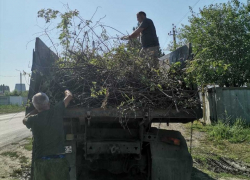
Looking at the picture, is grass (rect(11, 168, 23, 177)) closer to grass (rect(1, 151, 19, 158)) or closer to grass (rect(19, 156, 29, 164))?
grass (rect(19, 156, 29, 164))

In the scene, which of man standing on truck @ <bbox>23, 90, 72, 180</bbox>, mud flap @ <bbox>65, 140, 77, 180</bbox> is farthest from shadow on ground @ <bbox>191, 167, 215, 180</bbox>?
man standing on truck @ <bbox>23, 90, 72, 180</bbox>

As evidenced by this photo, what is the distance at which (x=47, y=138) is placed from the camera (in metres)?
3.33

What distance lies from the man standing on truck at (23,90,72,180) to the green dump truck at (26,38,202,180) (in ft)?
0.72

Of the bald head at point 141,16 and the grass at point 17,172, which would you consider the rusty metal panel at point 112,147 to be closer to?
the grass at point 17,172

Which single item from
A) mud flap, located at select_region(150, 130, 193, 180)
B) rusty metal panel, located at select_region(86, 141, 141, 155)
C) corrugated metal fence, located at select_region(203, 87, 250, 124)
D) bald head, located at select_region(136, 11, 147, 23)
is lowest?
mud flap, located at select_region(150, 130, 193, 180)

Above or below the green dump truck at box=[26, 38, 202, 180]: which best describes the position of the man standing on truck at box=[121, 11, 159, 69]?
above

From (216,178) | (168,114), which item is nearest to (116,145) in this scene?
(168,114)

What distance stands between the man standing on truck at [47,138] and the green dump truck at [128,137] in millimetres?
219

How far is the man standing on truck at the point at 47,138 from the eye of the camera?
3.21 meters

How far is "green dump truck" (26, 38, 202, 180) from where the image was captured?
3.58 metres

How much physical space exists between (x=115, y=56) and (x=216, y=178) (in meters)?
3.01

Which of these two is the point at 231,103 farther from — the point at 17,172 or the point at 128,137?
the point at 17,172

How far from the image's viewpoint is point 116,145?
3885 millimetres

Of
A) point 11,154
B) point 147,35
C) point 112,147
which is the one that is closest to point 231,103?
point 147,35
